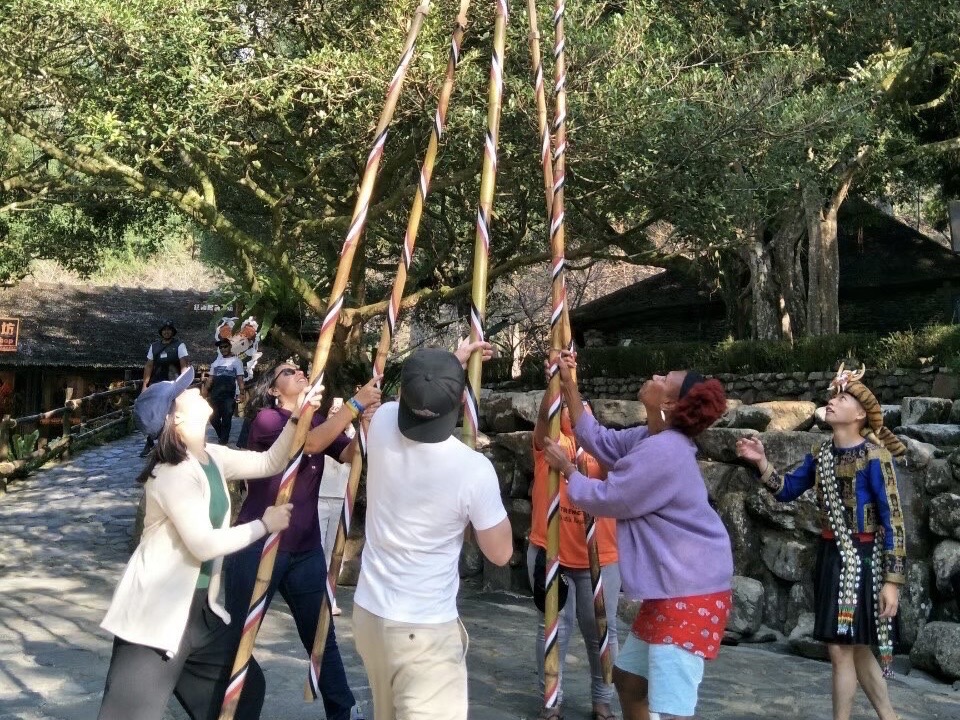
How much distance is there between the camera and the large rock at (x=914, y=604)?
23.5 ft

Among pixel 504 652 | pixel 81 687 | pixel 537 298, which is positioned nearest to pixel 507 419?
pixel 504 652

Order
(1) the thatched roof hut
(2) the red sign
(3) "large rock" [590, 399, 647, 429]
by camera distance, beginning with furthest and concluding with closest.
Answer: (1) the thatched roof hut, (2) the red sign, (3) "large rock" [590, 399, 647, 429]

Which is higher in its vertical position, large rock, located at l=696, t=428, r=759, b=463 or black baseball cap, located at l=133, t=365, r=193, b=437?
black baseball cap, located at l=133, t=365, r=193, b=437

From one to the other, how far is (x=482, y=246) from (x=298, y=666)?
10.9ft

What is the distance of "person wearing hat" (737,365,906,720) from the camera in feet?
16.1

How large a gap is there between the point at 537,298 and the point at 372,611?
25735 mm

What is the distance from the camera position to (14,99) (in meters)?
10.3

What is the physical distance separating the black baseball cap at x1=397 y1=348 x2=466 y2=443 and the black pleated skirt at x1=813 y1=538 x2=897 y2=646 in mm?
2520

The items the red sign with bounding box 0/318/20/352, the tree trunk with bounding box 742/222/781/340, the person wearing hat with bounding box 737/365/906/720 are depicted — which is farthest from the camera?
the red sign with bounding box 0/318/20/352

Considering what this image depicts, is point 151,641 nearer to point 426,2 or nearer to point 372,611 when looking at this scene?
point 372,611

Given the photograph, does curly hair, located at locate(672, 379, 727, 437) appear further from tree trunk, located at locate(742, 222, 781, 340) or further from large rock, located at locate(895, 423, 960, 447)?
tree trunk, located at locate(742, 222, 781, 340)

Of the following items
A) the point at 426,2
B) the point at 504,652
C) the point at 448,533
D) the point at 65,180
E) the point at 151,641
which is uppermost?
the point at 65,180

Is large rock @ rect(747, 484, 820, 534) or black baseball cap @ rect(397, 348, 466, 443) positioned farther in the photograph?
large rock @ rect(747, 484, 820, 534)

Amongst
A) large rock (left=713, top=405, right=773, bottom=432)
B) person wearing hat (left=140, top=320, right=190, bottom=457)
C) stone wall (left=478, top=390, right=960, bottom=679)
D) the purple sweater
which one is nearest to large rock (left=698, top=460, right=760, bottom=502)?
stone wall (left=478, top=390, right=960, bottom=679)
